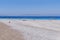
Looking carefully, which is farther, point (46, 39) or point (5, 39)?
point (46, 39)

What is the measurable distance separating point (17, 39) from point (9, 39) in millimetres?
459

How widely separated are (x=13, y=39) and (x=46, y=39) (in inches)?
73.4

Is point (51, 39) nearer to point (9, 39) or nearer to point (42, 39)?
point (42, 39)

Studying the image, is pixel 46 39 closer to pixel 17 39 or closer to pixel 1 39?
pixel 17 39

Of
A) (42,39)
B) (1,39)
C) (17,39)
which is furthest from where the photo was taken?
(42,39)

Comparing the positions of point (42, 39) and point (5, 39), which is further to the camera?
point (42, 39)

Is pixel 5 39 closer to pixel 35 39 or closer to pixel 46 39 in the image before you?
pixel 35 39

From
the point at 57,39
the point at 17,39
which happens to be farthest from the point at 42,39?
the point at 17,39

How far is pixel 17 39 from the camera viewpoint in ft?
23.5

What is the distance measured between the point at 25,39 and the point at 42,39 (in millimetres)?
919

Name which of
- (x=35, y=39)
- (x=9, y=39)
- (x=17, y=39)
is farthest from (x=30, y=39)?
(x=9, y=39)

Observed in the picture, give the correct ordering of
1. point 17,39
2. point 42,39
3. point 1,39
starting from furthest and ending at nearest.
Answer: point 42,39, point 17,39, point 1,39

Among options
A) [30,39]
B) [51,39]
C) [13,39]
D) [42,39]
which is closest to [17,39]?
[13,39]

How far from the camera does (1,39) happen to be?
671cm
